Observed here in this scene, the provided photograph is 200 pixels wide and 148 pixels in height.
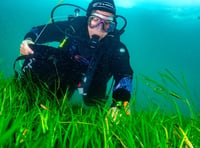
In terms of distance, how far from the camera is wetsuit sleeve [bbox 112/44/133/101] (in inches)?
171

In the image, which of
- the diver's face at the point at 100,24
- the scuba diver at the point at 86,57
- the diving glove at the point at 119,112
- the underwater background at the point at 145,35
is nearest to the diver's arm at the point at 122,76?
the scuba diver at the point at 86,57

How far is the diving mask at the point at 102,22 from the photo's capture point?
18.2 feet

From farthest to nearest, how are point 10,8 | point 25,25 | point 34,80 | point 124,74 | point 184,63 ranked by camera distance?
point 25,25, point 10,8, point 184,63, point 124,74, point 34,80

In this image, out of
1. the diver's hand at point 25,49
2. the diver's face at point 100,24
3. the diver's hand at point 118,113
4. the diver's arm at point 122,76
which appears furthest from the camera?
the diver's face at point 100,24

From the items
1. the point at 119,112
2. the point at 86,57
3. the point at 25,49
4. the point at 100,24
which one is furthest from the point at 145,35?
the point at 119,112

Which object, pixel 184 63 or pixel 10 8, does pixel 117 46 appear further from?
pixel 10 8

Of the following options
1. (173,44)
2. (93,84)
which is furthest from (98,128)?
(173,44)

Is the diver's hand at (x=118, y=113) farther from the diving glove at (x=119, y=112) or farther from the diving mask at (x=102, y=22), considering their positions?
the diving mask at (x=102, y=22)

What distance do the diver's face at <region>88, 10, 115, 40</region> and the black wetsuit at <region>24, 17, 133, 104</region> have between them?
0.39 feet

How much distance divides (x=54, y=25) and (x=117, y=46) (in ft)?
4.59

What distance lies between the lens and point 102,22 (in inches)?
218

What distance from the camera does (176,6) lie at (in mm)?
44625

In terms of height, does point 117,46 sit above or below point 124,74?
above

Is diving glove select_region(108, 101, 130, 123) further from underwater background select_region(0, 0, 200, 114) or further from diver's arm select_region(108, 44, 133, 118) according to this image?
underwater background select_region(0, 0, 200, 114)
